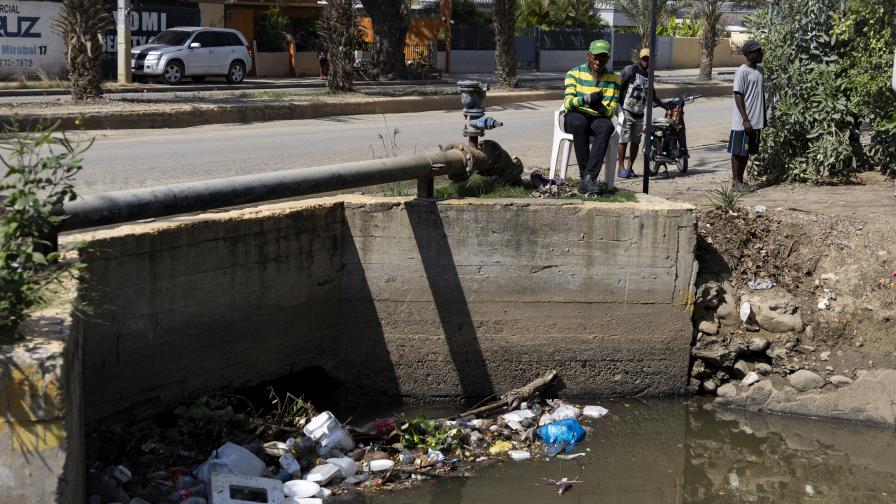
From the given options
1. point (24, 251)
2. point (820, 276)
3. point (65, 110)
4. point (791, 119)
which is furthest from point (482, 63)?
point (24, 251)

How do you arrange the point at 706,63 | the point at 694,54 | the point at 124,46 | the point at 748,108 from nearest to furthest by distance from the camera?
the point at 748,108 < the point at 124,46 < the point at 706,63 < the point at 694,54

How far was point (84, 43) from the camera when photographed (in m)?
19.1

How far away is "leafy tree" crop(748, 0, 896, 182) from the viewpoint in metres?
11.3

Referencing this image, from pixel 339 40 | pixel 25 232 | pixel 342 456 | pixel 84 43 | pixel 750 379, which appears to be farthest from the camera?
pixel 339 40

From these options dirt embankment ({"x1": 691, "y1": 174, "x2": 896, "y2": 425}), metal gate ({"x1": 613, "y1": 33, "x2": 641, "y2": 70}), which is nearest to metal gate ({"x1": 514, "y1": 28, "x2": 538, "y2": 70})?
metal gate ({"x1": 613, "y1": 33, "x2": 641, "y2": 70})

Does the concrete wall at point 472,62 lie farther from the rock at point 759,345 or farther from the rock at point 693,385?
the rock at point 759,345

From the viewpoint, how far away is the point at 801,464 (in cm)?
795

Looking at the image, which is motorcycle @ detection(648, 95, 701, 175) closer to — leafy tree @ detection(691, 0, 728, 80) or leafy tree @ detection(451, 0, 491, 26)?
leafy tree @ detection(691, 0, 728, 80)

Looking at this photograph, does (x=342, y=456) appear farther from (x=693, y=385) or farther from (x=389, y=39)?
(x=389, y=39)

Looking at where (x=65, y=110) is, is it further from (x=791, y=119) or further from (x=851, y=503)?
(x=851, y=503)

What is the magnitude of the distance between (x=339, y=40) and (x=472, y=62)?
17.8 meters

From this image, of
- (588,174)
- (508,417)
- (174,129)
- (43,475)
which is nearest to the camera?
(43,475)

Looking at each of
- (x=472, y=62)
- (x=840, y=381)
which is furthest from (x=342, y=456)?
(x=472, y=62)

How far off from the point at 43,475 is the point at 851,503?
551 centimetres
